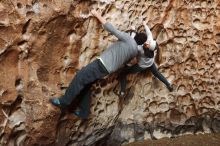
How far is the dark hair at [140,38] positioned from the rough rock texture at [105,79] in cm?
25

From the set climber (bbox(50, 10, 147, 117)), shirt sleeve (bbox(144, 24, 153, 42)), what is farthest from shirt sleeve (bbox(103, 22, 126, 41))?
shirt sleeve (bbox(144, 24, 153, 42))

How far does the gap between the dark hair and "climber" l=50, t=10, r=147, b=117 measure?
9 cm

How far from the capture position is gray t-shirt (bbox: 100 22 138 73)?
379 cm

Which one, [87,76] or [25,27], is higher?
[25,27]

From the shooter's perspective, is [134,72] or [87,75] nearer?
[87,75]

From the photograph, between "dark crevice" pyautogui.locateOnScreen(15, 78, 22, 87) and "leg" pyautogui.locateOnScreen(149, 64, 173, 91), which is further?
"leg" pyautogui.locateOnScreen(149, 64, 173, 91)

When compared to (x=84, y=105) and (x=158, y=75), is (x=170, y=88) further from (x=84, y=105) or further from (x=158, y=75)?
(x=84, y=105)

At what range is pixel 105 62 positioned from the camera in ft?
12.4

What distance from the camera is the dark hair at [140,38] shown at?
3965 mm

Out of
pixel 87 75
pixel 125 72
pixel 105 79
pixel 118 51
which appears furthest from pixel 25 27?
pixel 125 72

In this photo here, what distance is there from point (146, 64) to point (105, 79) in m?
0.38

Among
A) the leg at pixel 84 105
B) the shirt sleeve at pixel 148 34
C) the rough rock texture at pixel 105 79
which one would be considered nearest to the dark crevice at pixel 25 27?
the rough rock texture at pixel 105 79

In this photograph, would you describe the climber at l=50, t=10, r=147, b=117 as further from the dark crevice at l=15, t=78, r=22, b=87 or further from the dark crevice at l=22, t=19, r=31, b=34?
the dark crevice at l=22, t=19, r=31, b=34

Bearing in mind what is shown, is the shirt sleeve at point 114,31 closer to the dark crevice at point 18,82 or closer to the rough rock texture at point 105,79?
the rough rock texture at point 105,79
